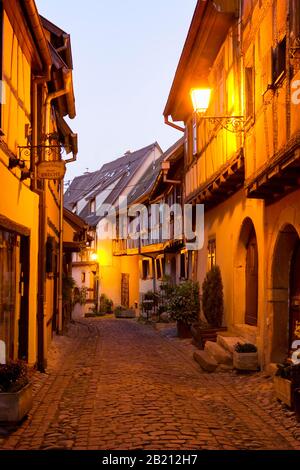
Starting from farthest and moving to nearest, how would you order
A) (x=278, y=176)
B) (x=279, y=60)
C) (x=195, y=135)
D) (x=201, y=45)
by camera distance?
(x=195, y=135) → (x=201, y=45) → (x=279, y=60) → (x=278, y=176)

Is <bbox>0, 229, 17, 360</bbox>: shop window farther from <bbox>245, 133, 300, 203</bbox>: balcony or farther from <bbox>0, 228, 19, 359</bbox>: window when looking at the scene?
<bbox>245, 133, 300, 203</bbox>: balcony

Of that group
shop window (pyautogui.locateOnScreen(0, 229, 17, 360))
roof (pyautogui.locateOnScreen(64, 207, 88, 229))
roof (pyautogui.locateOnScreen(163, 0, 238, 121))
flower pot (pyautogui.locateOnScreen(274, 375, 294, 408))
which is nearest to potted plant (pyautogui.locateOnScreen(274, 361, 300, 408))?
flower pot (pyautogui.locateOnScreen(274, 375, 294, 408))

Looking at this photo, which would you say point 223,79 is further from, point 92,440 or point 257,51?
point 92,440

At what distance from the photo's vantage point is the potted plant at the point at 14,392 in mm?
6520

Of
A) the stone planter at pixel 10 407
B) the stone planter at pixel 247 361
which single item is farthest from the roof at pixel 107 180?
the stone planter at pixel 10 407

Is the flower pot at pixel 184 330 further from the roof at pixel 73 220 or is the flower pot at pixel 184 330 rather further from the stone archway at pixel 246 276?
the roof at pixel 73 220

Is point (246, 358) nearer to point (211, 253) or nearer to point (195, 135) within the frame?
point (211, 253)

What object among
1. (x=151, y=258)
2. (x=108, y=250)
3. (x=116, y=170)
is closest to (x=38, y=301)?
(x=151, y=258)

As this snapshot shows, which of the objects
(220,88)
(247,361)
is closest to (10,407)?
(247,361)

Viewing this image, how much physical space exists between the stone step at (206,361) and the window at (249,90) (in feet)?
14.3

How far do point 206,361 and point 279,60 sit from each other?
207 inches

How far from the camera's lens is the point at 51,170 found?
10031 millimetres

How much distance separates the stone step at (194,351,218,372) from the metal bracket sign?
4.09 metres

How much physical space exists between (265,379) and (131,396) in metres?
2.40
